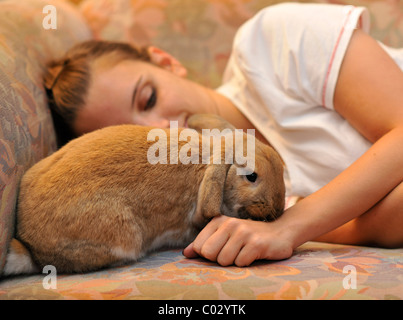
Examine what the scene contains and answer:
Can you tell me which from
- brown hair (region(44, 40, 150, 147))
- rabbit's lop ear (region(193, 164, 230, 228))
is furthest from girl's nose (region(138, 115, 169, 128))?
rabbit's lop ear (region(193, 164, 230, 228))

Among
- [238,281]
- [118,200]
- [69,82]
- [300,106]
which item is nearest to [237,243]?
[238,281]

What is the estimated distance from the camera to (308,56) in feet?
3.67

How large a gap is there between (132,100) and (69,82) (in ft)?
0.62

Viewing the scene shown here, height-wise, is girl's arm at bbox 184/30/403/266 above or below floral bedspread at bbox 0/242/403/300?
above

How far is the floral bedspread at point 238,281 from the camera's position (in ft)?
2.08

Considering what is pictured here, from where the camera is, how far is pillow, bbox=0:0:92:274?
2.59 feet

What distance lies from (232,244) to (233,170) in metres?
0.14

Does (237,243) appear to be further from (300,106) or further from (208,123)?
(300,106)

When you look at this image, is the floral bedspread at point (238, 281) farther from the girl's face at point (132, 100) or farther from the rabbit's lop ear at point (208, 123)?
the girl's face at point (132, 100)

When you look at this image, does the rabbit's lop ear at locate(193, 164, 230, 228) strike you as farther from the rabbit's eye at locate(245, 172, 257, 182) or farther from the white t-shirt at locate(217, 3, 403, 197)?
the white t-shirt at locate(217, 3, 403, 197)

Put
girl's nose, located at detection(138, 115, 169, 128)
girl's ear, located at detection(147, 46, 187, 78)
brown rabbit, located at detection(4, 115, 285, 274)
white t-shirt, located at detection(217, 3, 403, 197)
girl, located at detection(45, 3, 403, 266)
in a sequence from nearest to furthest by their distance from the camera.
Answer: brown rabbit, located at detection(4, 115, 285, 274), girl, located at detection(45, 3, 403, 266), white t-shirt, located at detection(217, 3, 403, 197), girl's nose, located at detection(138, 115, 169, 128), girl's ear, located at detection(147, 46, 187, 78)

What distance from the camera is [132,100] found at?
121 cm
